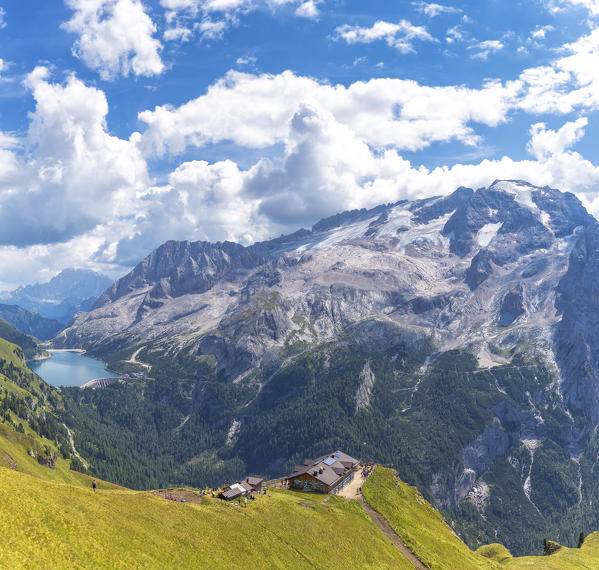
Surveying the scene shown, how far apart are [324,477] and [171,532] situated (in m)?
57.1

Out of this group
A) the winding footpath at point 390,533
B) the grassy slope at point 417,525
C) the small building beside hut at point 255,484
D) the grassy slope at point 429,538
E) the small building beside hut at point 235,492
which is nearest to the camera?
the winding footpath at point 390,533

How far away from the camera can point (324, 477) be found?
111 metres

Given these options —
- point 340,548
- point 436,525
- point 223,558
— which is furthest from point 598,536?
point 223,558

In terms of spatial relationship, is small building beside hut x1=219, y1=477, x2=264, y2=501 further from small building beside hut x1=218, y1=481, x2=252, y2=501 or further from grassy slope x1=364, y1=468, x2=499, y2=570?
grassy slope x1=364, y1=468, x2=499, y2=570

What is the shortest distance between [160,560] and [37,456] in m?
144

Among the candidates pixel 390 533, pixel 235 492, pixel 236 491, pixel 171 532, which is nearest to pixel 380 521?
pixel 390 533

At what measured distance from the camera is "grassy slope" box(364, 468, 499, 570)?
89.2 meters

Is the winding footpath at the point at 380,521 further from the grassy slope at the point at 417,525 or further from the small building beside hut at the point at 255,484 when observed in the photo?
the small building beside hut at the point at 255,484

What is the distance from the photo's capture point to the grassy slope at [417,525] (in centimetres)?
8925

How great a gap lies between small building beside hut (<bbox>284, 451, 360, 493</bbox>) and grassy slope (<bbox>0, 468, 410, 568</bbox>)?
42.6 ft

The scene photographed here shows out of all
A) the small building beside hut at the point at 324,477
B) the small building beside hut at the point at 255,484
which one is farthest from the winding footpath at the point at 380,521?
the small building beside hut at the point at 255,484

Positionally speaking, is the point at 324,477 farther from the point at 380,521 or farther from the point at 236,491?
the point at 236,491

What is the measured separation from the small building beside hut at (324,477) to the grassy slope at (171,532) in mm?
12977

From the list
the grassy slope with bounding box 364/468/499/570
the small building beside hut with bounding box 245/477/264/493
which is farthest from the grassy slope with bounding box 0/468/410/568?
the small building beside hut with bounding box 245/477/264/493
